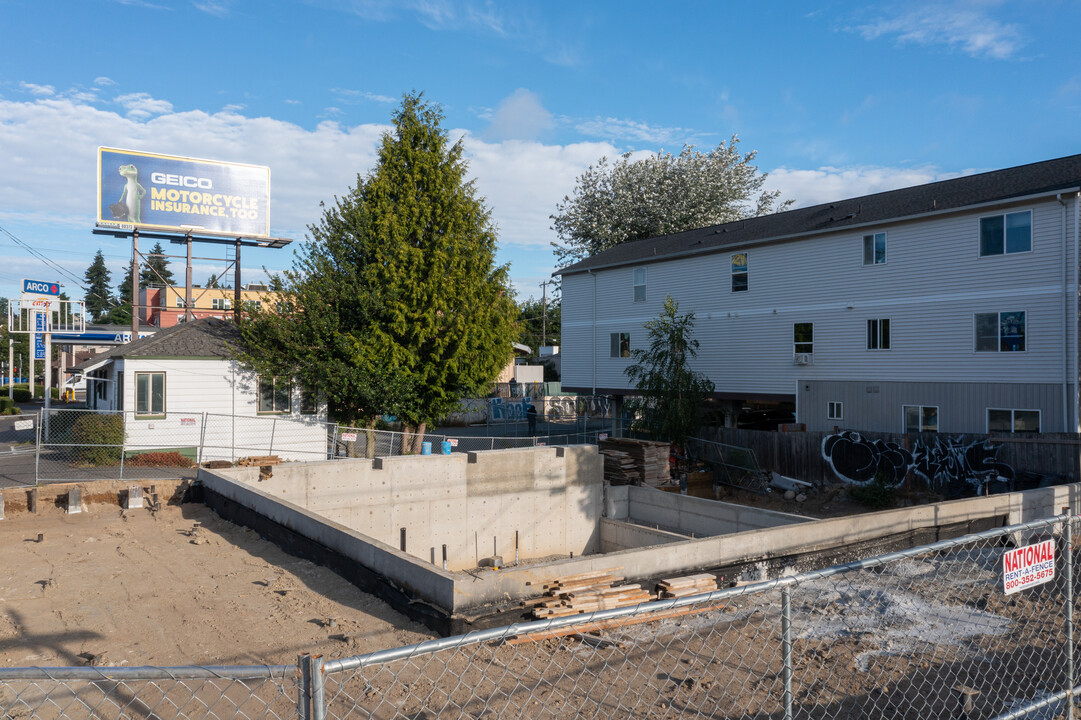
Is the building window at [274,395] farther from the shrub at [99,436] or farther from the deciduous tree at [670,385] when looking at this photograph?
the deciduous tree at [670,385]

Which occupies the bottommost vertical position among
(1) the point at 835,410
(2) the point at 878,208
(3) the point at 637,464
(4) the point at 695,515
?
(4) the point at 695,515

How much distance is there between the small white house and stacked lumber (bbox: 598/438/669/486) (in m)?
9.10

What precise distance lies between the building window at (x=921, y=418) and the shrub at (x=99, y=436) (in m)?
24.3

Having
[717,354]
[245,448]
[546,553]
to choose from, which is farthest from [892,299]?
[245,448]

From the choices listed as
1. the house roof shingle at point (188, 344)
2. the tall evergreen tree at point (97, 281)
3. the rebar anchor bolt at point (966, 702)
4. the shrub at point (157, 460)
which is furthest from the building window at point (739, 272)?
the tall evergreen tree at point (97, 281)

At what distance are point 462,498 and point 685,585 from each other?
856cm

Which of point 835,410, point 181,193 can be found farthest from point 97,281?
point 835,410

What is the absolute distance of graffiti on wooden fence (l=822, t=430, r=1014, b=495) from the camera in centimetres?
2077

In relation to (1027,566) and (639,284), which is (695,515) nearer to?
(1027,566)

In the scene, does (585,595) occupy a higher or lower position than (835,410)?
lower

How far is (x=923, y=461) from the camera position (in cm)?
2208

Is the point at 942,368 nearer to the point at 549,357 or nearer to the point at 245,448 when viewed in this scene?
the point at 245,448

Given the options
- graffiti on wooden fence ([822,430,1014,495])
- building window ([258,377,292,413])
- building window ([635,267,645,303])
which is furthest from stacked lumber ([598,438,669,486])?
building window ([635,267,645,303])

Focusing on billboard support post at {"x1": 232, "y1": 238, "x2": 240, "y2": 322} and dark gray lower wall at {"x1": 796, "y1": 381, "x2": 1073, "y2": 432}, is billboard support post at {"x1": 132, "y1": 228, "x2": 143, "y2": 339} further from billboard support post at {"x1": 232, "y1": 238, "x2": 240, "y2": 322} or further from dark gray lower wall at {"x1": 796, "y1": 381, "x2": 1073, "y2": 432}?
dark gray lower wall at {"x1": 796, "y1": 381, "x2": 1073, "y2": 432}
